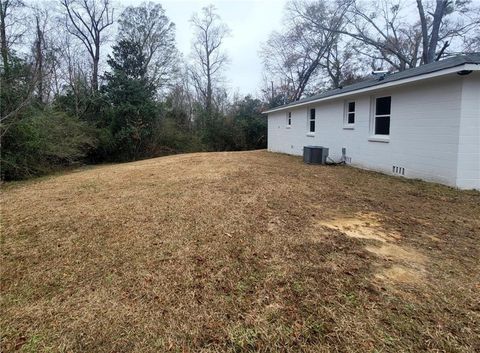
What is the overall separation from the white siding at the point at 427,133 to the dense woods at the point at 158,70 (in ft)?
31.5

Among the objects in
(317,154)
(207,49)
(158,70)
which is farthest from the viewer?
(207,49)

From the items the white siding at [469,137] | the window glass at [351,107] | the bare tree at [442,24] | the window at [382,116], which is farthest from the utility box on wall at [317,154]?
the bare tree at [442,24]

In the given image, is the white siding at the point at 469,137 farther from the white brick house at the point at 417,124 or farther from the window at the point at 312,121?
the window at the point at 312,121

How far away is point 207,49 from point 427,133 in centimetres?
2614

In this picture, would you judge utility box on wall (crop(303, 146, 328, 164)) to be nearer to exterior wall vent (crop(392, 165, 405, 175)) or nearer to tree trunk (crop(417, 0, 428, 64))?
exterior wall vent (crop(392, 165, 405, 175))

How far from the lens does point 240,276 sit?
254 centimetres

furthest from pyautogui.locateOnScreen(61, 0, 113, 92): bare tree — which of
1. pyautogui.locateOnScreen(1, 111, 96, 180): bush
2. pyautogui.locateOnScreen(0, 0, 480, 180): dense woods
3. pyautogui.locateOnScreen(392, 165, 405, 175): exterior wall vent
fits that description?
pyautogui.locateOnScreen(392, 165, 405, 175): exterior wall vent

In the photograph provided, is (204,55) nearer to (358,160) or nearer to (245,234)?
(358,160)

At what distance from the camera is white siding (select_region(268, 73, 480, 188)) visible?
589 centimetres

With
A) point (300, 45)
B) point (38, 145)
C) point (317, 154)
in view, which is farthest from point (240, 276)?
point (300, 45)

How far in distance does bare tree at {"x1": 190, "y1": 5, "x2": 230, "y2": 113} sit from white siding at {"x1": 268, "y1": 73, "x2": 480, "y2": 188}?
20547 mm

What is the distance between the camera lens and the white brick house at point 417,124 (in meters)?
5.88

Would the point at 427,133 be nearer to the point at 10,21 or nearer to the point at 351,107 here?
the point at 351,107

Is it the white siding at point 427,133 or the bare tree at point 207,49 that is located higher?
the bare tree at point 207,49
